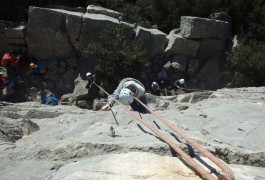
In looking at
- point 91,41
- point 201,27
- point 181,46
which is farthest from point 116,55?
point 201,27

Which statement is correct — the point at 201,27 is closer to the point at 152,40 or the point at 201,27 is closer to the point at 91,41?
the point at 152,40

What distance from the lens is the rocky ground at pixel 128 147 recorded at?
3.32 meters

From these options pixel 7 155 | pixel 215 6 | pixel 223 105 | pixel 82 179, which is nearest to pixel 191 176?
pixel 82 179

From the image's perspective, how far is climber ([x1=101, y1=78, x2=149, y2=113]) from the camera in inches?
255

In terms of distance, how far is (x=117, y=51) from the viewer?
46.9 ft

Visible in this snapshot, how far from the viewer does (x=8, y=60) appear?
1474 centimetres

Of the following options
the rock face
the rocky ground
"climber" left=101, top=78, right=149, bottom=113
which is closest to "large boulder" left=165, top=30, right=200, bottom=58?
the rock face

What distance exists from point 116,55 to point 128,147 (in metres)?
10.7

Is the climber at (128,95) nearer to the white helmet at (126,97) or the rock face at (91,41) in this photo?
the white helmet at (126,97)

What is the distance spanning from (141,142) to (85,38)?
456 inches

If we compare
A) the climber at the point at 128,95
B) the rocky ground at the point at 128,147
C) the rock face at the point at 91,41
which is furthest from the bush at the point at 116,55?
the rocky ground at the point at 128,147

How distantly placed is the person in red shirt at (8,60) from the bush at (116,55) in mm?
2954

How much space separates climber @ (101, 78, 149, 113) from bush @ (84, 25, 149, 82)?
702 centimetres

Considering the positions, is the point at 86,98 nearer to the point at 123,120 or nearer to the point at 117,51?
the point at 117,51
